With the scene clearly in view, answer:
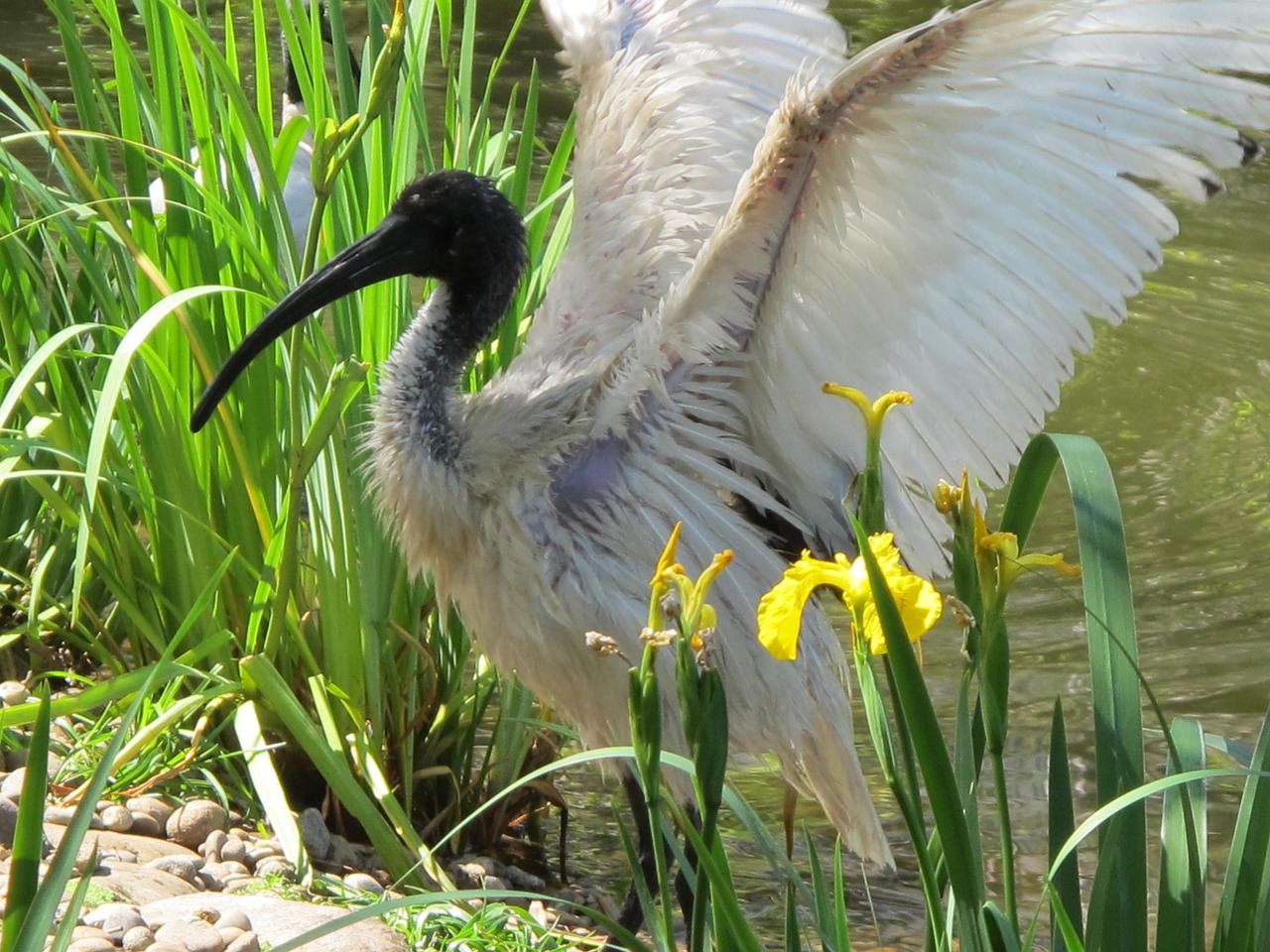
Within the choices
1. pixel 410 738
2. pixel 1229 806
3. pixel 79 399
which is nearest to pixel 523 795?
pixel 410 738

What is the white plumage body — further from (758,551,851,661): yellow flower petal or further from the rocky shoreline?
(758,551,851,661): yellow flower petal

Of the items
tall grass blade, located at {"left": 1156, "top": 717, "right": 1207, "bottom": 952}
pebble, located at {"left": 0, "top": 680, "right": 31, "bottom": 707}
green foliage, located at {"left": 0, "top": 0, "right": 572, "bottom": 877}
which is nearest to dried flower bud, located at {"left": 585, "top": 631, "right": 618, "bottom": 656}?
tall grass blade, located at {"left": 1156, "top": 717, "right": 1207, "bottom": 952}

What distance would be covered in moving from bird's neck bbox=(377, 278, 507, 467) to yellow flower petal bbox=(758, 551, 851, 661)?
1579mm

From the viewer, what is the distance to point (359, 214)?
304cm

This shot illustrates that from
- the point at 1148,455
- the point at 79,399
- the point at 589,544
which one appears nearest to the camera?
the point at 589,544

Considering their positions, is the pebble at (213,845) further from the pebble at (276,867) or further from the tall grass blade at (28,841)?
the tall grass blade at (28,841)

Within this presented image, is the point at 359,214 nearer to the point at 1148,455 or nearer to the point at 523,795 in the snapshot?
the point at 523,795

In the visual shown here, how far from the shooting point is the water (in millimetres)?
3461

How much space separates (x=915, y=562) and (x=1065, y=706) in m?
1.04

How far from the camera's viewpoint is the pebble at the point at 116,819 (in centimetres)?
254

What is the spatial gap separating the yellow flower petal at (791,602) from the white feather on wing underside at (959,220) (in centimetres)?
118

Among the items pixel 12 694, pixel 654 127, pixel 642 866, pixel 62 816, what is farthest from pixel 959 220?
pixel 12 694

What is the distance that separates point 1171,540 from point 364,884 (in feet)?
9.41

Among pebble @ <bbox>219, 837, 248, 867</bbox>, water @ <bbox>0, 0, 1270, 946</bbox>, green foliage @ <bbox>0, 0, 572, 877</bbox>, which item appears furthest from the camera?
water @ <bbox>0, 0, 1270, 946</bbox>
